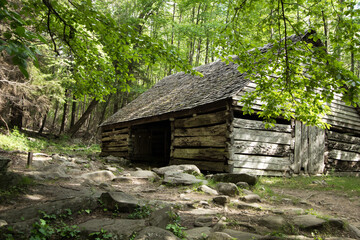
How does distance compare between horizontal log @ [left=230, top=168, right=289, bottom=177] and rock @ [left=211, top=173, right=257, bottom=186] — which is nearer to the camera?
rock @ [left=211, top=173, right=257, bottom=186]

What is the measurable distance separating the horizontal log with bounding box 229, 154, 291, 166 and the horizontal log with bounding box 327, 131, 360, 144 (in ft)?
10.5

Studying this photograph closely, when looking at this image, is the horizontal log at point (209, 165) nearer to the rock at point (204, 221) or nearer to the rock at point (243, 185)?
the rock at point (243, 185)

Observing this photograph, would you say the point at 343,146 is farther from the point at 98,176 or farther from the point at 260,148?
the point at 98,176

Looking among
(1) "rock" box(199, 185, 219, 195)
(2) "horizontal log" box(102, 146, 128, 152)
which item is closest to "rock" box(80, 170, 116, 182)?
(1) "rock" box(199, 185, 219, 195)

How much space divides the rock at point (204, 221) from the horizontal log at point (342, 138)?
906 cm

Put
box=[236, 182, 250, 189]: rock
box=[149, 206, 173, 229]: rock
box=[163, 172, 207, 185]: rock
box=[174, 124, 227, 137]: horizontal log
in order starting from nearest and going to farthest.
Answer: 1. box=[149, 206, 173, 229]: rock
2. box=[236, 182, 250, 189]: rock
3. box=[163, 172, 207, 185]: rock
4. box=[174, 124, 227, 137]: horizontal log

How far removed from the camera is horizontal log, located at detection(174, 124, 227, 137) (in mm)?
7999

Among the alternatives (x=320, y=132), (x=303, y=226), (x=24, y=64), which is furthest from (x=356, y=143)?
(x=24, y=64)

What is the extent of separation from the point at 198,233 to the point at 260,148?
19.2 feet

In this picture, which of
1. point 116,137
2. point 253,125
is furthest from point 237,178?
point 116,137

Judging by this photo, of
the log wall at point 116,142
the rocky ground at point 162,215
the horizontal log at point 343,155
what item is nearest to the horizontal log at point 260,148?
the rocky ground at point 162,215

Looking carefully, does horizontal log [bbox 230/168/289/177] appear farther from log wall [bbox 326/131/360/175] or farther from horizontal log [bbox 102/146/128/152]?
horizontal log [bbox 102/146/128/152]

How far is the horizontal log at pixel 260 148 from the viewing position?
787 cm

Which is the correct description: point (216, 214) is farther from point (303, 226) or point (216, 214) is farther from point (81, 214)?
point (81, 214)
